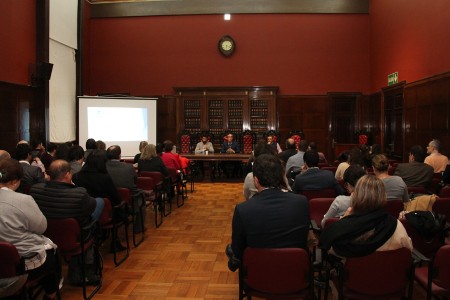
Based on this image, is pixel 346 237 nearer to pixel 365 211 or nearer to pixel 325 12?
pixel 365 211

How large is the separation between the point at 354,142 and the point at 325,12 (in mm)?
3967

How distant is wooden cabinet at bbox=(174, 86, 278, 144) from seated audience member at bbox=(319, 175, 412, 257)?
10.5 m

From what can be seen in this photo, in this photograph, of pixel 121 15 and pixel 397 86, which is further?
pixel 121 15

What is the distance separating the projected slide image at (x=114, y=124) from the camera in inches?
441

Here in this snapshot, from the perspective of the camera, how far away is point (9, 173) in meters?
2.93

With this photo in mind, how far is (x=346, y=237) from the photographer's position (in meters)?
2.52

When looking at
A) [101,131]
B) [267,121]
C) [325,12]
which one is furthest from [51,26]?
[325,12]

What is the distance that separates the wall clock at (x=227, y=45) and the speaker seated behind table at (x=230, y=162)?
3004mm

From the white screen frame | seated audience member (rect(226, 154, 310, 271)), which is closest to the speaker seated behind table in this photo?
the white screen frame

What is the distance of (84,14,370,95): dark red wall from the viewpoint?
12984mm

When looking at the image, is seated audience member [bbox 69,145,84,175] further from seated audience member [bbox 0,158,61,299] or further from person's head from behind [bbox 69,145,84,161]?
seated audience member [bbox 0,158,61,299]

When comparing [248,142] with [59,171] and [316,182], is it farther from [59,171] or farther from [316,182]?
[59,171]

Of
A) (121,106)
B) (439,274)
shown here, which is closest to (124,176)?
(439,274)

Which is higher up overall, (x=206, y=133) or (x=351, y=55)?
(x=351, y=55)
